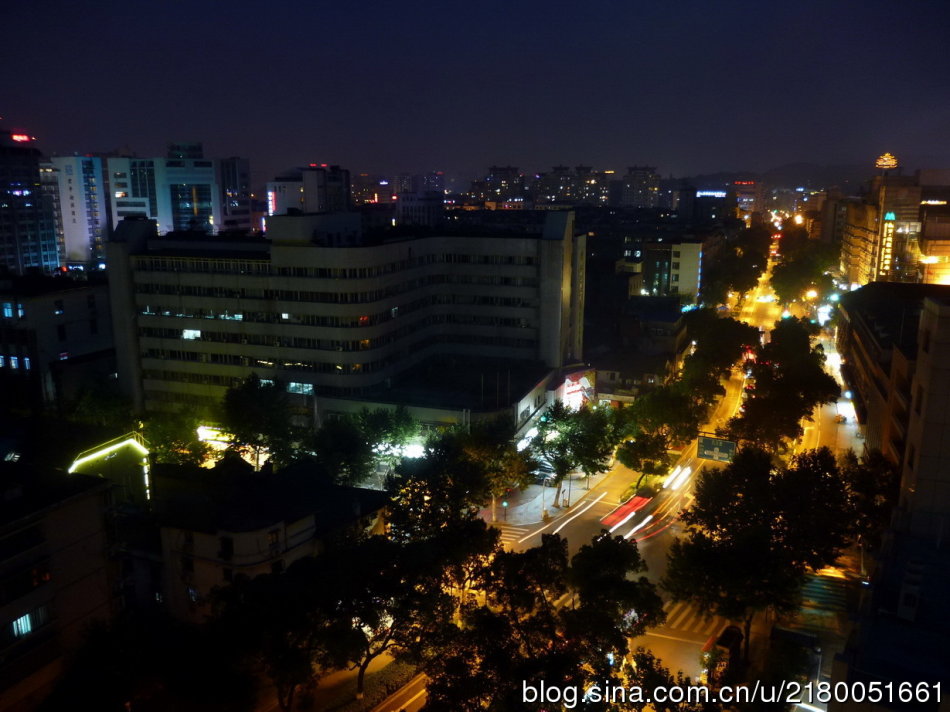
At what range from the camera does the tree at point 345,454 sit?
40562 mm

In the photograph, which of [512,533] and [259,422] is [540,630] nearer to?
[512,533]

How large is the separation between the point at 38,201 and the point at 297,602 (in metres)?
123

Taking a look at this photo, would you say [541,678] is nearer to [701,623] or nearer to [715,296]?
[701,623]

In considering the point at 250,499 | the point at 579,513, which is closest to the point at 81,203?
the point at 250,499

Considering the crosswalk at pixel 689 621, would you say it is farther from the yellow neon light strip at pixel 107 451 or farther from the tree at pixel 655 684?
the yellow neon light strip at pixel 107 451

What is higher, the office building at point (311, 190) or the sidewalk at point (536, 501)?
the office building at point (311, 190)

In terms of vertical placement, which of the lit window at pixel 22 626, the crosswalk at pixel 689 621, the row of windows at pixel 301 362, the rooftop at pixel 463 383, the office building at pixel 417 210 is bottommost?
the crosswalk at pixel 689 621

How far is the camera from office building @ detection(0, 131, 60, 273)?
114938 mm

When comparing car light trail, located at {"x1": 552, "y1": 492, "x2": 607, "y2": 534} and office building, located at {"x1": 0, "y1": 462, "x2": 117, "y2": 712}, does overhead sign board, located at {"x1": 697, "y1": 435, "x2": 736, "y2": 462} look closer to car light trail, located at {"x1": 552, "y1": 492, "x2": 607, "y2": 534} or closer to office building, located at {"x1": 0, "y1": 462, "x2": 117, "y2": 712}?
car light trail, located at {"x1": 552, "y1": 492, "x2": 607, "y2": 534}

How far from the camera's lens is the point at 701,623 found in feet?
98.4

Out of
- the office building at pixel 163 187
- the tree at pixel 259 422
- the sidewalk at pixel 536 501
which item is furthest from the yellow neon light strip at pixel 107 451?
the office building at pixel 163 187

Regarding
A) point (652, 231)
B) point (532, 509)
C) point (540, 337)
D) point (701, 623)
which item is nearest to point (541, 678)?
point (701, 623)

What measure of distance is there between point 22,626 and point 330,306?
2954 centimetres

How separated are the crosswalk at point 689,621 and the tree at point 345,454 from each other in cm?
1818
